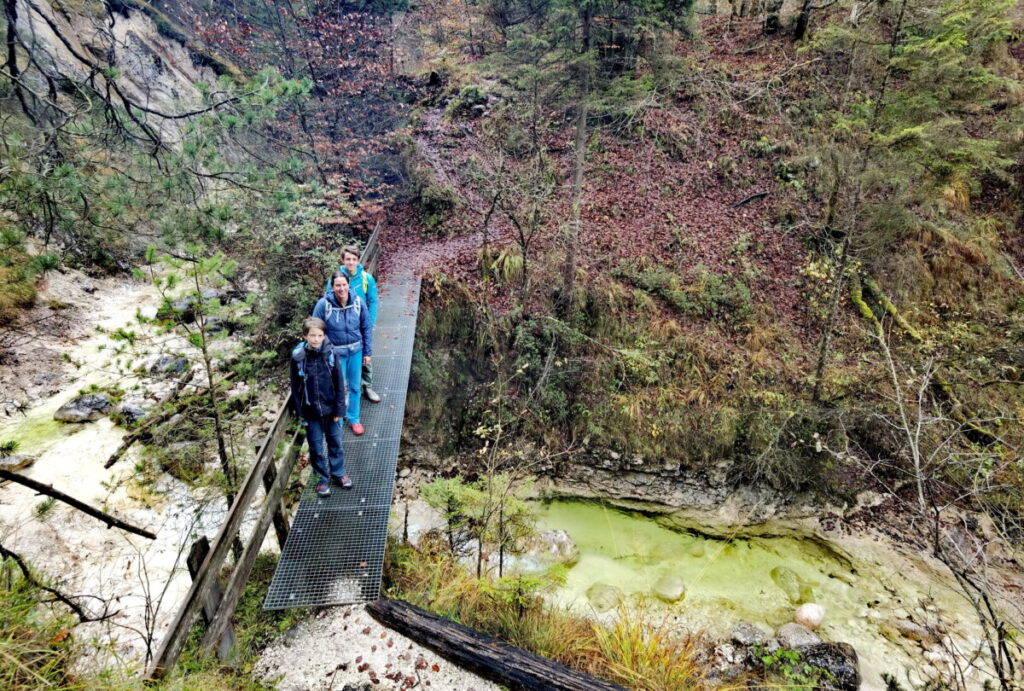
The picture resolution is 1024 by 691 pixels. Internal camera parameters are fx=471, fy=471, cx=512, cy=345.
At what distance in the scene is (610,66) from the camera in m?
12.3

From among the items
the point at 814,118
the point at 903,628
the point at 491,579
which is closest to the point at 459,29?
the point at 814,118

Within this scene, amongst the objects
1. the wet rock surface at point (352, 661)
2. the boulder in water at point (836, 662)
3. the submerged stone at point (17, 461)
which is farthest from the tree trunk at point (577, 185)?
the submerged stone at point (17, 461)

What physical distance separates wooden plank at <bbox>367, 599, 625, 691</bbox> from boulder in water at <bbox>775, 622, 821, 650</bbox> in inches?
120

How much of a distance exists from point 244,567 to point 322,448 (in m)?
1.39

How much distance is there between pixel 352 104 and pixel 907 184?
41.6 feet

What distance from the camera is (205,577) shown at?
3656 mm

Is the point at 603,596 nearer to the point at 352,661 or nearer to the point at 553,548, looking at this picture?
the point at 553,548

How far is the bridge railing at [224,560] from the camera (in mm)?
3363

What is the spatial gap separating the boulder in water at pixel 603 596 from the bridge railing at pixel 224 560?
4.11 metres

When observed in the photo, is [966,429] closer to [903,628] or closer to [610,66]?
[903,628]

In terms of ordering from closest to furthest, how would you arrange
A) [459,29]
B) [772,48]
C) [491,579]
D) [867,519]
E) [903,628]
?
[491,579], [903,628], [867,519], [772,48], [459,29]

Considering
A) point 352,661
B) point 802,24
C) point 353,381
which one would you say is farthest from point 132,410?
point 802,24

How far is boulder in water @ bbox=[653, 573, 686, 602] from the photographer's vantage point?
6598 mm

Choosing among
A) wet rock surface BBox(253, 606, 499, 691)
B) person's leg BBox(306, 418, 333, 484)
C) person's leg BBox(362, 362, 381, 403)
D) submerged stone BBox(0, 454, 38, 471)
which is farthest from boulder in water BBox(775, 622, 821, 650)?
submerged stone BBox(0, 454, 38, 471)
